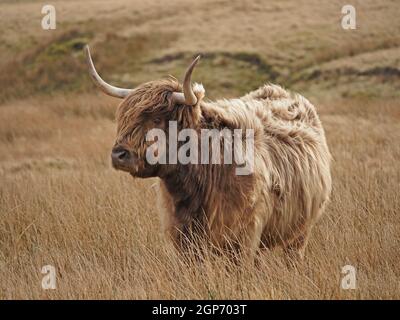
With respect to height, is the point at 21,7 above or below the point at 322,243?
above

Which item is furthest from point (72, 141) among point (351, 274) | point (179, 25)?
point (179, 25)

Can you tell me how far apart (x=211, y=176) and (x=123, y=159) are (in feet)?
2.31

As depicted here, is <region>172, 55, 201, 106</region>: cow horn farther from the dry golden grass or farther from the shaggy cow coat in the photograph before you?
the dry golden grass

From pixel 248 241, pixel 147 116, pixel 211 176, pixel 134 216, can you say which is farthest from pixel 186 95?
pixel 134 216

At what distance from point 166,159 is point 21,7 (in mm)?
26576

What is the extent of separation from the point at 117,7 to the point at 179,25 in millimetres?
4585

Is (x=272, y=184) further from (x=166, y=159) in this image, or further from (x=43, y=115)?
(x=43, y=115)

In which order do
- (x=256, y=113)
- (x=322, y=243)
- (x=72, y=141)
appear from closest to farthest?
(x=256, y=113), (x=322, y=243), (x=72, y=141)

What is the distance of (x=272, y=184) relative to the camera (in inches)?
208

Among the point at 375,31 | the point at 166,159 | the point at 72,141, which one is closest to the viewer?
the point at 166,159

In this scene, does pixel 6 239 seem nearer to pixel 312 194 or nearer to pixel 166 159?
pixel 166 159

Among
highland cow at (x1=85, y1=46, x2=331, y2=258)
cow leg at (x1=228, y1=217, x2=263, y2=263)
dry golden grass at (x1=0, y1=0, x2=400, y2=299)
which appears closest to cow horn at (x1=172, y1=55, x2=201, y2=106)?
highland cow at (x1=85, y1=46, x2=331, y2=258)

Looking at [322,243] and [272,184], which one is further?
[322,243]

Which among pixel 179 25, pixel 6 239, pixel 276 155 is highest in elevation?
pixel 179 25
